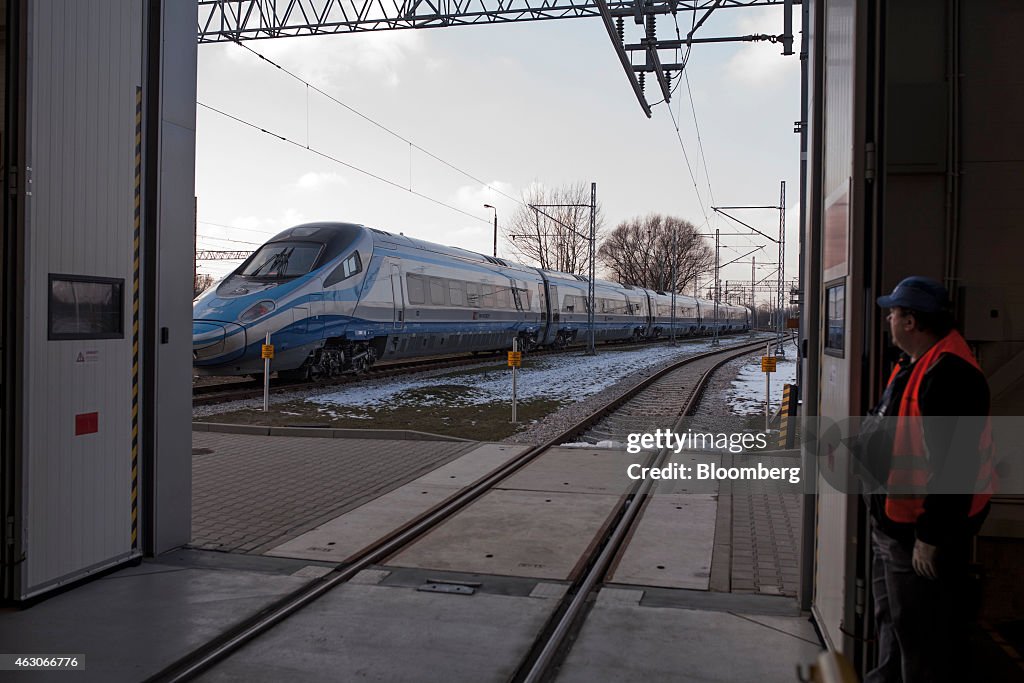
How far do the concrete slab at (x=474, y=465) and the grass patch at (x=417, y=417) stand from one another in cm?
95

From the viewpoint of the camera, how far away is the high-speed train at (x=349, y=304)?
50.2ft

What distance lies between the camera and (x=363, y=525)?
652 centimetres

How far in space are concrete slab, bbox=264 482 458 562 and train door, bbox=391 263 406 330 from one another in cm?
1142

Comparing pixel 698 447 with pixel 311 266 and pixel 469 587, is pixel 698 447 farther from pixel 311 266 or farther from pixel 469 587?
pixel 311 266

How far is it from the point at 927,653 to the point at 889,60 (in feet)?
8.67

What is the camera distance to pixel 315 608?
468 centimetres

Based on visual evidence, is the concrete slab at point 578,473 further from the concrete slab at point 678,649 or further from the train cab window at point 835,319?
the train cab window at point 835,319

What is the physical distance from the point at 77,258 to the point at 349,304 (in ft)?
40.8

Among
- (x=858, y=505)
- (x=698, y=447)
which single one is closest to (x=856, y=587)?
(x=858, y=505)

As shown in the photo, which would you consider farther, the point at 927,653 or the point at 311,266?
the point at 311,266

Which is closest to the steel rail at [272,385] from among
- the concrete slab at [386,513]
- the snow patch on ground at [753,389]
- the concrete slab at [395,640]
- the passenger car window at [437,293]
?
the passenger car window at [437,293]

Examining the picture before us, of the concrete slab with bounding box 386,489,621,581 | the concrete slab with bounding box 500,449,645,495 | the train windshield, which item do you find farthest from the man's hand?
the train windshield

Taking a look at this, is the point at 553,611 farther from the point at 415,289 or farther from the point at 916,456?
the point at 415,289

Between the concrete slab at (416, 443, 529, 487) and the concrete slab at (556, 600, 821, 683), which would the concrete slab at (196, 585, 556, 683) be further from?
the concrete slab at (416, 443, 529, 487)
